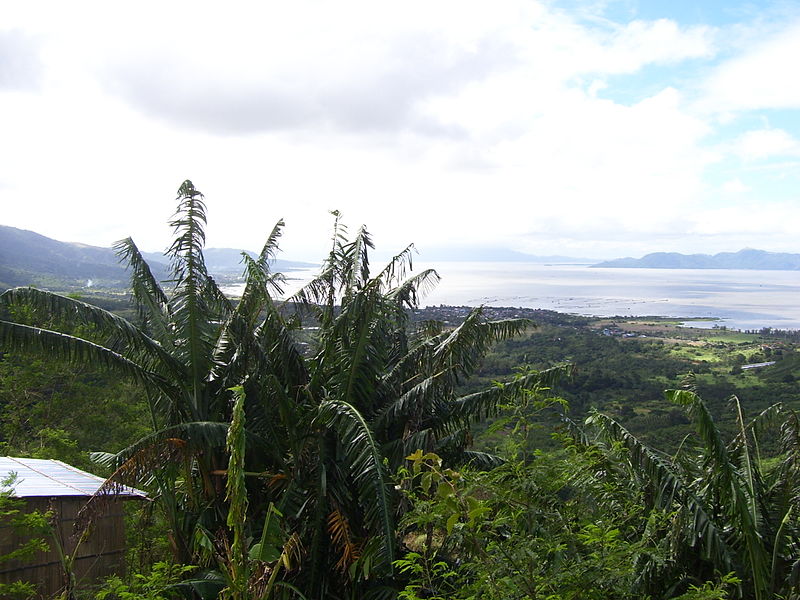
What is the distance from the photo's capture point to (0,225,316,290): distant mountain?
225ft

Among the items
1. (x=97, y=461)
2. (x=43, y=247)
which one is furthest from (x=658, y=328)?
(x=43, y=247)

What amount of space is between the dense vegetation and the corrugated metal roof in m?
0.36

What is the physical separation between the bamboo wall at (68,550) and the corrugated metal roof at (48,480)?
0.14 m

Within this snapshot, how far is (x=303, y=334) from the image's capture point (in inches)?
316

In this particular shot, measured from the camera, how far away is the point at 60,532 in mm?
5633

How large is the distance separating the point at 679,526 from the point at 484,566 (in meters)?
2.40

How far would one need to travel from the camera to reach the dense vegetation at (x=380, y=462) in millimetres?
3232

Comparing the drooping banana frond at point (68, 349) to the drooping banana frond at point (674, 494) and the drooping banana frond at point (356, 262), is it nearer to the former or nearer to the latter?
the drooping banana frond at point (356, 262)

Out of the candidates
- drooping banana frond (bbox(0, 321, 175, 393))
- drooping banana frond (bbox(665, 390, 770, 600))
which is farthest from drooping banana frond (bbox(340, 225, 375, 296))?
drooping banana frond (bbox(665, 390, 770, 600))

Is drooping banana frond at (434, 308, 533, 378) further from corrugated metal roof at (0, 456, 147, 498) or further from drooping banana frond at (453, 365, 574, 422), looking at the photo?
corrugated metal roof at (0, 456, 147, 498)

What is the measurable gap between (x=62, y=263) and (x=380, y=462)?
116m

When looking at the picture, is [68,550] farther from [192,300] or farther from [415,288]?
[415,288]

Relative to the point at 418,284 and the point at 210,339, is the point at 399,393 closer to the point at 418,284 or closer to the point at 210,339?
the point at 418,284

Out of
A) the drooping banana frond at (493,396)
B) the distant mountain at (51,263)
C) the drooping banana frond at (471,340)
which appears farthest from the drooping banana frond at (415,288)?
the distant mountain at (51,263)
